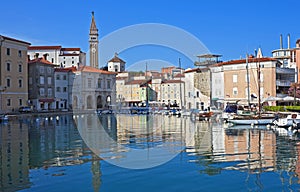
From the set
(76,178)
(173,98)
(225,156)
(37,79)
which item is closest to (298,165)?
(225,156)

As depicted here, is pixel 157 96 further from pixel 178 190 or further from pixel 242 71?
pixel 178 190

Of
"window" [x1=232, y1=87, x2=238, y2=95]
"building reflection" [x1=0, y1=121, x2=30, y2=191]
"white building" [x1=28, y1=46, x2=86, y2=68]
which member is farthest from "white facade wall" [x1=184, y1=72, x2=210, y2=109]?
"building reflection" [x1=0, y1=121, x2=30, y2=191]

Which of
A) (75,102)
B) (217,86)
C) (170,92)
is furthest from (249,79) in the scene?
(75,102)

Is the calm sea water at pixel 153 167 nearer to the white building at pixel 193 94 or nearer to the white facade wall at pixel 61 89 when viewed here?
the white building at pixel 193 94

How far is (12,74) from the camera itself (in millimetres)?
51781

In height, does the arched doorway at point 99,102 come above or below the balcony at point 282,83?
below

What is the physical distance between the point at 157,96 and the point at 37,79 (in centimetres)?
3552

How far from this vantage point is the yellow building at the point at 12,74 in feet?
162

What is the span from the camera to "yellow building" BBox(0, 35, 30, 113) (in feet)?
162

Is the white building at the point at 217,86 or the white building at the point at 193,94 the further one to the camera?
the white building at the point at 193,94

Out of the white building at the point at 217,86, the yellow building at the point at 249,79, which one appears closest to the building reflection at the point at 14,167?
the yellow building at the point at 249,79

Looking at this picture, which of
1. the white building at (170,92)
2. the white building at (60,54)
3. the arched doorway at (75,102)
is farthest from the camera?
the white building at (60,54)

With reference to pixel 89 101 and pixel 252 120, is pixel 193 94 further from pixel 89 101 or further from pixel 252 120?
pixel 252 120

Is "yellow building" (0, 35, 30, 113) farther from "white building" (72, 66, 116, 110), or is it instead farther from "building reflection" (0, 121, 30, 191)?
"building reflection" (0, 121, 30, 191)
